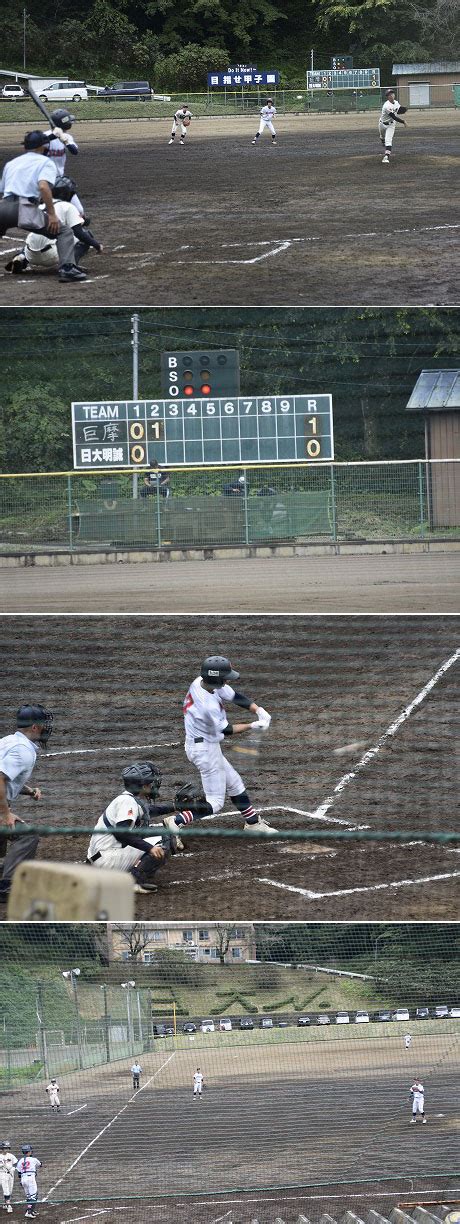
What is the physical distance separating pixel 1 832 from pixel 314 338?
10.5 m

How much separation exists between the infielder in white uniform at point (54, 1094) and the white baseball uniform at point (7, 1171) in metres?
0.50

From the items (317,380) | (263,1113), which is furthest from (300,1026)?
(317,380)

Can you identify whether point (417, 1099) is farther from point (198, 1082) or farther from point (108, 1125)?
point (108, 1125)

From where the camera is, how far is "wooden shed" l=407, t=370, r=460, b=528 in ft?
33.0

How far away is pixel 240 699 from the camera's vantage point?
18.8 ft

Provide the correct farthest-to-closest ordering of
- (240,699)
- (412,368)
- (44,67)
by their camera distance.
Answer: (412,368), (44,67), (240,699)

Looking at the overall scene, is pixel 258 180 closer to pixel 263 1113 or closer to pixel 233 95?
pixel 233 95

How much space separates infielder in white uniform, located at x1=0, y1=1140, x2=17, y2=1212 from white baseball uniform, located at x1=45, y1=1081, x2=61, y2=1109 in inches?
19.0

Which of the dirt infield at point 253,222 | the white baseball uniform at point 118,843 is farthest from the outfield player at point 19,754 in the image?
the dirt infield at point 253,222

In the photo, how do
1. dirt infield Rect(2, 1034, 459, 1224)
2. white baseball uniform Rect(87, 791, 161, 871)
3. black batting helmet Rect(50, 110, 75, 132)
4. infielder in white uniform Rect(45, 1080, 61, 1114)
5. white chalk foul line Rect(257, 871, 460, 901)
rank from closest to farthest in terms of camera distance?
white baseball uniform Rect(87, 791, 161, 871)
white chalk foul line Rect(257, 871, 460, 901)
black batting helmet Rect(50, 110, 75, 132)
dirt infield Rect(2, 1034, 459, 1224)
infielder in white uniform Rect(45, 1080, 61, 1114)

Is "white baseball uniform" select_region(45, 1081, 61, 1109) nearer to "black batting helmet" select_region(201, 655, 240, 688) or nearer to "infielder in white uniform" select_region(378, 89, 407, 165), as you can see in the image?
"black batting helmet" select_region(201, 655, 240, 688)

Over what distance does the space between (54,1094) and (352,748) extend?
4.25m

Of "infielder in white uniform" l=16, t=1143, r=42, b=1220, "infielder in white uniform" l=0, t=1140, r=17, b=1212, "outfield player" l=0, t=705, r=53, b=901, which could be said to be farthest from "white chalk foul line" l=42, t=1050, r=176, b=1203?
"outfield player" l=0, t=705, r=53, b=901

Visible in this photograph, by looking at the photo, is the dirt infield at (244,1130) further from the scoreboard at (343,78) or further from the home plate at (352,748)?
the scoreboard at (343,78)
